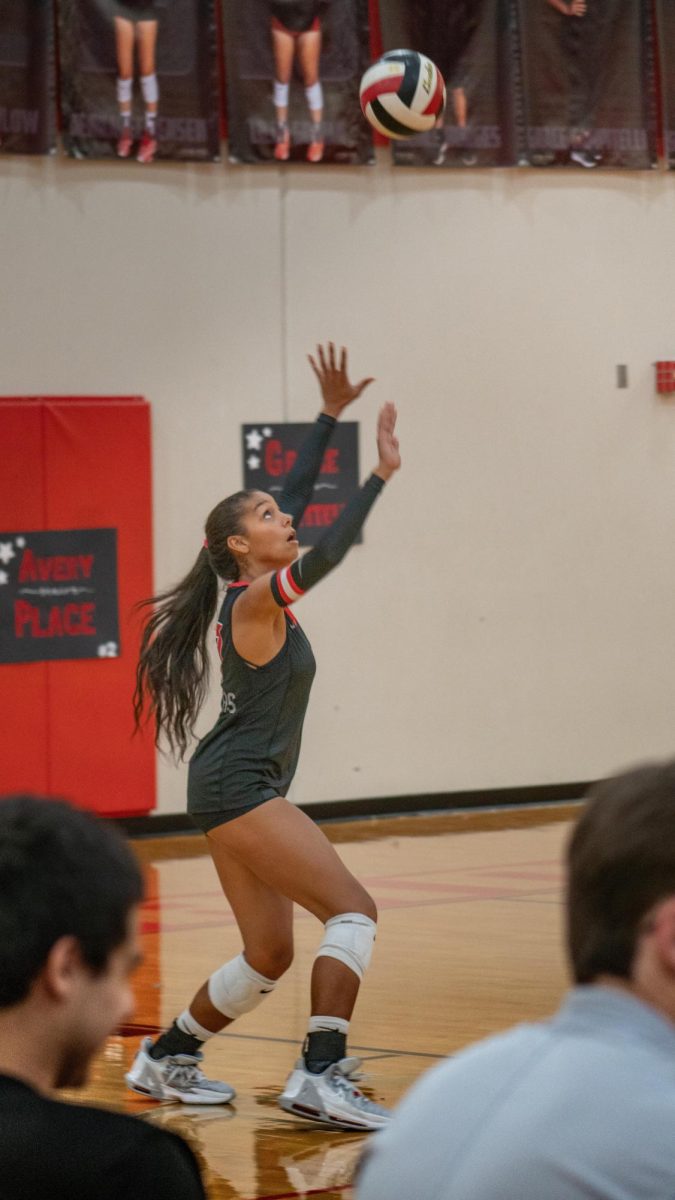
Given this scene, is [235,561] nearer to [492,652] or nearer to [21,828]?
[21,828]

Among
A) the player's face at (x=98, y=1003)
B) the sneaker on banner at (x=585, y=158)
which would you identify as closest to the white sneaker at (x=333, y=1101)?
the player's face at (x=98, y=1003)

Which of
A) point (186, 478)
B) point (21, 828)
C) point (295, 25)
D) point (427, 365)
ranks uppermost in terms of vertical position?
point (295, 25)

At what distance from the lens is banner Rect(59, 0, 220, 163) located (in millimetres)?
11688

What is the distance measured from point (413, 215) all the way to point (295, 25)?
5.02 feet

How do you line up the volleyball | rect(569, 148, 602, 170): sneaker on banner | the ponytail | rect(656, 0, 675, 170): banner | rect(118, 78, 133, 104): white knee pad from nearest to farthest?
the ponytail, the volleyball, rect(118, 78, 133, 104): white knee pad, rect(569, 148, 602, 170): sneaker on banner, rect(656, 0, 675, 170): banner

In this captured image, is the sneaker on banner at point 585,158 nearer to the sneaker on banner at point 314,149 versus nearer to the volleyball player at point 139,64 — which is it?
the sneaker on banner at point 314,149

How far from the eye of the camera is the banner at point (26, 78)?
11.5 meters

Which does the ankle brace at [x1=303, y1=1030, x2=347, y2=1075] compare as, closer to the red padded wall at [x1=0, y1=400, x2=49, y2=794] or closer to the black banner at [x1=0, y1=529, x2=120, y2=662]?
the red padded wall at [x1=0, y1=400, x2=49, y2=794]

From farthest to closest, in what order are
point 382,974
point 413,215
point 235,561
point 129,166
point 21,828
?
point 413,215 < point 129,166 < point 382,974 < point 235,561 < point 21,828

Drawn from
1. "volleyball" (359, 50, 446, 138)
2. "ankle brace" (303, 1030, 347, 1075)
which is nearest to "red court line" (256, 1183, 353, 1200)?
"ankle brace" (303, 1030, 347, 1075)

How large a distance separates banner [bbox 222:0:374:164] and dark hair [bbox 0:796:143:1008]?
10894 mm

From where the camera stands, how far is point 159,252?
1198 centimetres

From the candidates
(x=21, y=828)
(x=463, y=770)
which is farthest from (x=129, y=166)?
(x=21, y=828)

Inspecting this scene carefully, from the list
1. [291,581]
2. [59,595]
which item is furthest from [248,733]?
[59,595]
